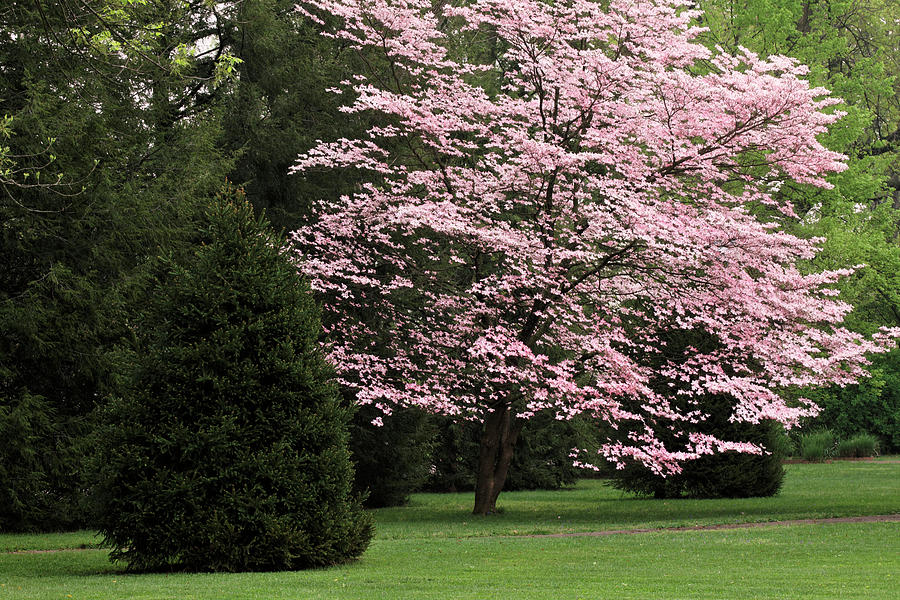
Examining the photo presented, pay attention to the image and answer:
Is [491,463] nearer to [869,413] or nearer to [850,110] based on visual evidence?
[850,110]

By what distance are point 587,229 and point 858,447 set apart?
25411mm

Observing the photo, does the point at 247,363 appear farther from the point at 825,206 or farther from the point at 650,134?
the point at 825,206

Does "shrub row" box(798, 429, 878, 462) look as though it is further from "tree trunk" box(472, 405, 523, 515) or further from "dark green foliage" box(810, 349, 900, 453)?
"tree trunk" box(472, 405, 523, 515)

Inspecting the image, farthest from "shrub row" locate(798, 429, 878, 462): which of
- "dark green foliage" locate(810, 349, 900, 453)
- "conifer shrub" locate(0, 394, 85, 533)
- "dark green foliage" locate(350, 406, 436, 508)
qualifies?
"conifer shrub" locate(0, 394, 85, 533)

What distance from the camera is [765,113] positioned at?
675 inches

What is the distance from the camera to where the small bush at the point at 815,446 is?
37250mm

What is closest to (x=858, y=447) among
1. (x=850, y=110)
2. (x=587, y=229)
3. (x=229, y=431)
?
(x=850, y=110)

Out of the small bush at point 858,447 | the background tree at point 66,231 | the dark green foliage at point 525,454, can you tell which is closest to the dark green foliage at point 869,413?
the small bush at point 858,447

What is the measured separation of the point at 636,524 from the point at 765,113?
744 cm

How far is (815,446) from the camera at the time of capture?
3722cm

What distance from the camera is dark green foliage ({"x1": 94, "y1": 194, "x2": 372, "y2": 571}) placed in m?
10.7

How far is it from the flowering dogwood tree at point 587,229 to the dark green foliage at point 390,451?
251 cm

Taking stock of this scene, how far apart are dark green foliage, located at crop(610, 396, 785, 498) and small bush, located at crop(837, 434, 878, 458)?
51.9ft

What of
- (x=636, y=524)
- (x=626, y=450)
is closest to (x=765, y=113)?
(x=626, y=450)
